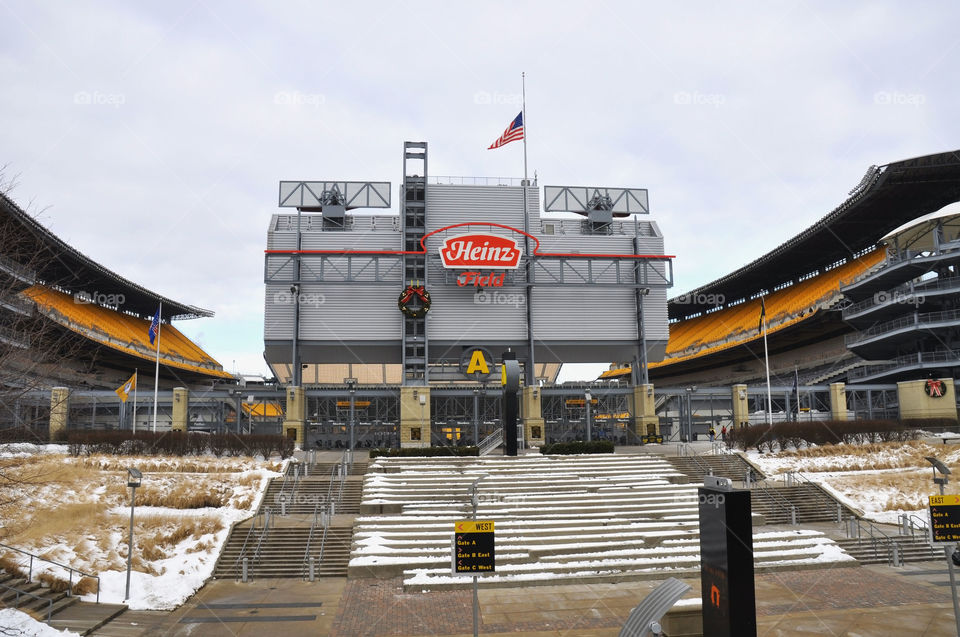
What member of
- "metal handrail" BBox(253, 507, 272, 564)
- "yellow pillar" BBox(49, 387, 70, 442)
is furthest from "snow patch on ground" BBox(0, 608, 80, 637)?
"yellow pillar" BBox(49, 387, 70, 442)

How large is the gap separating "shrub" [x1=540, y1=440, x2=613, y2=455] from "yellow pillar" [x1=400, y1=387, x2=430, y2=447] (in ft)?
37.4

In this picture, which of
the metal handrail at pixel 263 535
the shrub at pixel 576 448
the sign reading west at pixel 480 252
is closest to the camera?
the metal handrail at pixel 263 535

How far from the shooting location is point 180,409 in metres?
49.3

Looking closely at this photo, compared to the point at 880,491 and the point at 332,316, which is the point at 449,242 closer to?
the point at 332,316

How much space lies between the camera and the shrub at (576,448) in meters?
41.2

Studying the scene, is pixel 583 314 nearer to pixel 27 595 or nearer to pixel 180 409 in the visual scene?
pixel 180 409

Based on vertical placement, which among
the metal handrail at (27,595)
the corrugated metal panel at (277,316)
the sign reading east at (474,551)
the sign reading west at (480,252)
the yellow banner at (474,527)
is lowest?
the metal handrail at (27,595)

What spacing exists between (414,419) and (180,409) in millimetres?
16175

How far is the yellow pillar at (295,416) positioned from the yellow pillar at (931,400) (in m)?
45.9

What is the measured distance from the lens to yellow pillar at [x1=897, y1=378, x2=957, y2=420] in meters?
54.5

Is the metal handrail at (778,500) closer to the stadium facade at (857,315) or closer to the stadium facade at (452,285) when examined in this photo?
the stadium facade at (857,315)

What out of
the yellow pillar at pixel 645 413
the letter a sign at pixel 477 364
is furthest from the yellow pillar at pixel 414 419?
the yellow pillar at pixel 645 413

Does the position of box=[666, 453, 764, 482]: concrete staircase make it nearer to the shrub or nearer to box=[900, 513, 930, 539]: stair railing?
the shrub

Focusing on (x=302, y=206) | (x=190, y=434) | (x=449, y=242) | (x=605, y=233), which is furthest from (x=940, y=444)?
(x=302, y=206)
